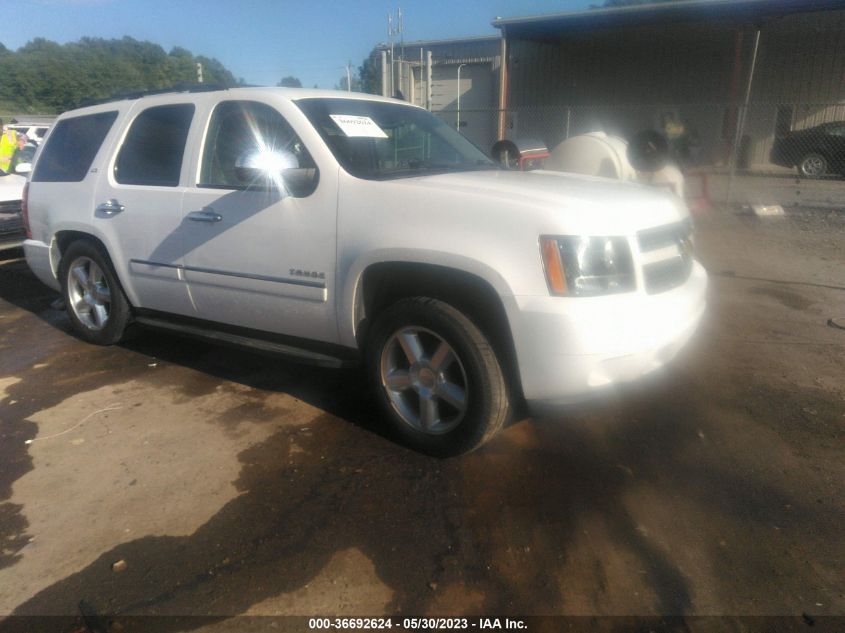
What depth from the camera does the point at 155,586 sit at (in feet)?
8.47

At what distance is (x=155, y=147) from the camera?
179 inches

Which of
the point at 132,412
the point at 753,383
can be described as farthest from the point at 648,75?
the point at 132,412

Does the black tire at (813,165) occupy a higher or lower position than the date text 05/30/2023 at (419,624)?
lower

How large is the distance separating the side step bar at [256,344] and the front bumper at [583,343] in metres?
1.15

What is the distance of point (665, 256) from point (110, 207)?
3.76 meters

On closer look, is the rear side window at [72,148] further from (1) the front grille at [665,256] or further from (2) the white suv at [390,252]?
(1) the front grille at [665,256]

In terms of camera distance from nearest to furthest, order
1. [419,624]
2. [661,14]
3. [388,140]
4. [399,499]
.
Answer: [419,624] → [399,499] → [388,140] → [661,14]

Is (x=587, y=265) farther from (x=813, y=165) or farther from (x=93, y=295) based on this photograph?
(x=813, y=165)

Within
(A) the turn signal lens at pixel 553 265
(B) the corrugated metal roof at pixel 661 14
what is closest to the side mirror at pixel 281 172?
(A) the turn signal lens at pixel 553 265

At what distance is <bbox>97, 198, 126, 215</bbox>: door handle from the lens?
15.2ft

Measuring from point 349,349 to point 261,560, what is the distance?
133 cm

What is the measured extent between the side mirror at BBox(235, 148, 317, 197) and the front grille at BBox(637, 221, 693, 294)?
1771 mm

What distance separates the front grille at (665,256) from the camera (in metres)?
3.17

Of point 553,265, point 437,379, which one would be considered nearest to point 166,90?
point 437,379
